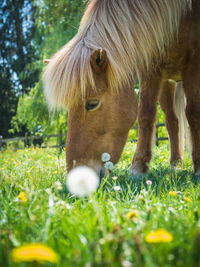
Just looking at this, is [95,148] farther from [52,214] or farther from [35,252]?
[35,252]

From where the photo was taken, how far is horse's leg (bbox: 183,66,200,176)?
2631 mm

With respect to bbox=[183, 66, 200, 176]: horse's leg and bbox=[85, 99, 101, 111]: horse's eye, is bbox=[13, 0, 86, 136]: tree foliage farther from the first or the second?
bbox=[85, 99, 101, 111]: horse's eye

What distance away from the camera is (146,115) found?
3211mm

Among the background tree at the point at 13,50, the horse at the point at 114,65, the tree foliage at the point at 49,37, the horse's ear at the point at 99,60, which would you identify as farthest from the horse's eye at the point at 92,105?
the background tree at the point at 13,50

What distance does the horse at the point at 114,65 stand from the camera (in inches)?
84.2

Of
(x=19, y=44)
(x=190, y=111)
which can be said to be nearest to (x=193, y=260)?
(x=190, y=111)

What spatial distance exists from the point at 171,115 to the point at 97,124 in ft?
6.14

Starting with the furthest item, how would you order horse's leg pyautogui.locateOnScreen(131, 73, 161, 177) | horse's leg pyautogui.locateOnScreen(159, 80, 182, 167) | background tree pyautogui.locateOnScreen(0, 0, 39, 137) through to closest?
background tree pyautogui.locateOnScreen(0, 0, 39, 137), horse's leg pyautogui.locateOnScreen(159, 80, 182, 167), horse's leg pyautogui.locateOnScreen(131, 73, 161, 177)

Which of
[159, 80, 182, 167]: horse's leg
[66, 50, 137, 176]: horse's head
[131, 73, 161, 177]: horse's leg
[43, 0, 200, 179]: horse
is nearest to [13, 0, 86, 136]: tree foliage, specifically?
[159, 80, 182, 167]: horse's leg

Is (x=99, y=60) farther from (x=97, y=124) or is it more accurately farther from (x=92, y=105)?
(x=97, y=124)

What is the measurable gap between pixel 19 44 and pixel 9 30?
1.38m

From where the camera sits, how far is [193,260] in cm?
61

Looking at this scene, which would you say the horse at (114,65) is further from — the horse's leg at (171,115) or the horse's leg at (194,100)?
the horse's leg at (171,115)

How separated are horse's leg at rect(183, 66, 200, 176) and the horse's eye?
3.45 feet
